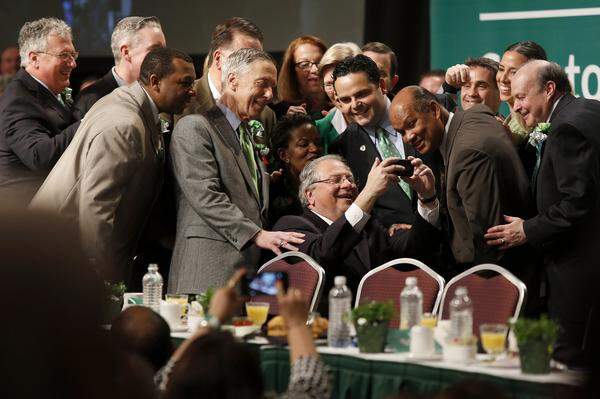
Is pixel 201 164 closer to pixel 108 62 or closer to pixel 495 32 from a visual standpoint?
pixel 495 32

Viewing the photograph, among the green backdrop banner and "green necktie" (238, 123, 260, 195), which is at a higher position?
the green backdrop banner

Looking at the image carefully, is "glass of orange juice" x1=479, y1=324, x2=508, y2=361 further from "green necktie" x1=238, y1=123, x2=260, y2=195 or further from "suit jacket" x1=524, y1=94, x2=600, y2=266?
"green necktie" x1=238, y1=123, x2=260, y2=195

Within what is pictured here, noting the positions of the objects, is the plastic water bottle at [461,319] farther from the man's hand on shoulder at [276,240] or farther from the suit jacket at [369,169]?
the suit jacket at [369,169]

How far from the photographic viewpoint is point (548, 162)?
4.71 meters

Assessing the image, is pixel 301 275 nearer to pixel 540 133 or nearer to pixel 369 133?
pixel 369 133

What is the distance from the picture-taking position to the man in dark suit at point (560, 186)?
181 inches

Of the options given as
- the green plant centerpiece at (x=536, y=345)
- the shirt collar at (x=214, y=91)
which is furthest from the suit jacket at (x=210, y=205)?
the green plant centerpiece at (x=536, y=345)

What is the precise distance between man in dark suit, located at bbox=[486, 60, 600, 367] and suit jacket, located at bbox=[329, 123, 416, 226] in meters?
0.71

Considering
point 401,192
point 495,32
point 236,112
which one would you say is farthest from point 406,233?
point 495,32

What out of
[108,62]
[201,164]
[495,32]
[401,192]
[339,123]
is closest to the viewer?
[201,164]

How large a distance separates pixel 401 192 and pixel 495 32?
1826 mm

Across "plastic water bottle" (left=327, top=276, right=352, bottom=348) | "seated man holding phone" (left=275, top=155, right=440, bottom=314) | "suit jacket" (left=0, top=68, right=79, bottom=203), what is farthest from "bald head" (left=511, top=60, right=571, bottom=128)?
"suit jacket" (left=0, top=68, right=79, bottom=203)

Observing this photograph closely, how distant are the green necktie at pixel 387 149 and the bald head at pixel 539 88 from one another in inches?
31.2

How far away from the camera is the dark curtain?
312 inches
